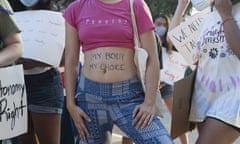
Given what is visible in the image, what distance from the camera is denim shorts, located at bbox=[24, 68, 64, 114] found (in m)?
3.87

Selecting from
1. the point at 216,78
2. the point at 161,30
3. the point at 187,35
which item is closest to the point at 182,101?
the point at 216,78

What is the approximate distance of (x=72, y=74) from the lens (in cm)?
313

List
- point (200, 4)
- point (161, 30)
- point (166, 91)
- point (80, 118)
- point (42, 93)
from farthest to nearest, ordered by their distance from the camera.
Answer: point (161, 30) → point (166, 91) → point (42, 93) → point (200, 4) → point (80, 118)

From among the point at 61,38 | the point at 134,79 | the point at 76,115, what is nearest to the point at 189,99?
the point at 134,79

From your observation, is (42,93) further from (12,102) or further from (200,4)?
(200,4)

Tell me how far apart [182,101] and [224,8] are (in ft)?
2.11

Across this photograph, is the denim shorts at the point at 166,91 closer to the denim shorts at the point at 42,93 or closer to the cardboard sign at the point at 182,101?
the denim shorts at the point at 42,93

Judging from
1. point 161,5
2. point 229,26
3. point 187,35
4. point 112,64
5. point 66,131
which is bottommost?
point 161,5

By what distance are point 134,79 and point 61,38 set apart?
3.10 ft

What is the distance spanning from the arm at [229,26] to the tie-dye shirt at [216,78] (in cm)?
6

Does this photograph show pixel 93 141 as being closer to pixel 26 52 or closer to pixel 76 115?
pixel 76 115

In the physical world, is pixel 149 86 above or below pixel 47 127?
above

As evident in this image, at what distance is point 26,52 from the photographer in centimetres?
367

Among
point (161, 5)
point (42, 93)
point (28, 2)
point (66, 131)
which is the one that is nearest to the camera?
point (28, 2)
